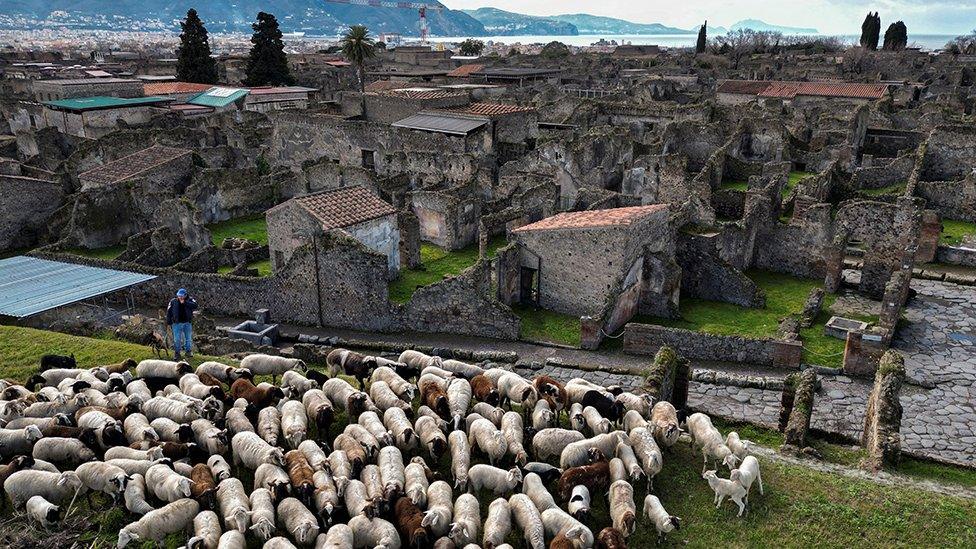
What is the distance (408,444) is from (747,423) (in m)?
6.89

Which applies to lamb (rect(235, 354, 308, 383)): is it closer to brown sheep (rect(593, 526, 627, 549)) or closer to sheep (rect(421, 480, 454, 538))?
sheep (rect(421, 480, 454, 538))

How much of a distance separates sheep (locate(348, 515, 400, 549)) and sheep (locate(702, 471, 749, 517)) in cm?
466

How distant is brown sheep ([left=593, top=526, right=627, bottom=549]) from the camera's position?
9.80 m

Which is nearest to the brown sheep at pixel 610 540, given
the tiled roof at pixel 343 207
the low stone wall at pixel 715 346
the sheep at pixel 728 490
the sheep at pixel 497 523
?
the sheep at pixel 497 523

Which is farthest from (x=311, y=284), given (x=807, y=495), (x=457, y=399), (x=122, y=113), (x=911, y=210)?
(x=122, y=113)

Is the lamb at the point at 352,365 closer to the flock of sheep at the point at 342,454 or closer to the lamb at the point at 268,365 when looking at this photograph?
the flock of sheep at the point at 342,454

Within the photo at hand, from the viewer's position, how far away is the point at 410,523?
399 inches

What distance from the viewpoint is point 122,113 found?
4631cm

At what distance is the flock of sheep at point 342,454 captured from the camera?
10.2m

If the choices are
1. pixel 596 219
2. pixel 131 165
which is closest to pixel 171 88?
pixel 131 165

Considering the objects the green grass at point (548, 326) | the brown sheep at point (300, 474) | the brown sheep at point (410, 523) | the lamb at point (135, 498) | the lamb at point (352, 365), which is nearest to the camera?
the brown sheep at point (410, 523)

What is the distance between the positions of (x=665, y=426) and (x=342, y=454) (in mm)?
5297

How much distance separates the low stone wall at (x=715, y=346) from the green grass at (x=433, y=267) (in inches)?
291

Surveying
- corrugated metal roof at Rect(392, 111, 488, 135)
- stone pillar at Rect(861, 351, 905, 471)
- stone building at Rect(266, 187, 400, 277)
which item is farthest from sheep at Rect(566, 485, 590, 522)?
corrugated metal roof at Rect(392, 111, 488, 135)
